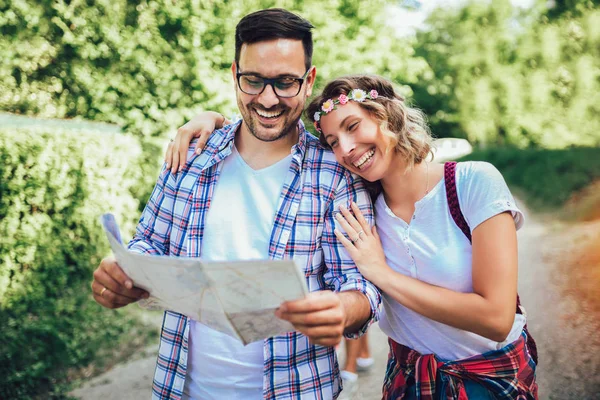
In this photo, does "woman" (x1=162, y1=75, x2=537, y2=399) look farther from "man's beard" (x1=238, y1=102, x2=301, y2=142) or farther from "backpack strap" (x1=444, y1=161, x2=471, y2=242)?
"man's beard" (x1=238, y1=102, x2=301, y2=142)

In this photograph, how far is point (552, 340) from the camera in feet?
16.5

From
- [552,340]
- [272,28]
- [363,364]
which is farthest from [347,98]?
[552,340]

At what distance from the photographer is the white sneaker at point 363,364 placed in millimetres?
4469

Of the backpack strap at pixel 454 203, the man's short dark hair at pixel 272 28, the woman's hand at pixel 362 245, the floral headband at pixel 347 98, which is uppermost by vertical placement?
the man's short dark hair at pixel 272 28

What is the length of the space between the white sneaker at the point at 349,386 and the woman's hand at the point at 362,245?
2.44 metres

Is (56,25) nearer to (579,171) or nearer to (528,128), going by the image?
(579,171)

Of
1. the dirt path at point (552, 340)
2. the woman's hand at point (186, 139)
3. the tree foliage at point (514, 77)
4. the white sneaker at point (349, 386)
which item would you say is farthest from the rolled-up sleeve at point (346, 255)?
the tree foliage at point (514, 77)

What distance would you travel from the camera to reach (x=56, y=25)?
7.21m

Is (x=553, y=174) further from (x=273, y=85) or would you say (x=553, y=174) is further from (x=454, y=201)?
(x=273, y=85)

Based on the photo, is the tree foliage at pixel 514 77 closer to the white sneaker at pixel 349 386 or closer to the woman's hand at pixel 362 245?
the white sneaker at pixel 349 386

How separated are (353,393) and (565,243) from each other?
6.01 meters

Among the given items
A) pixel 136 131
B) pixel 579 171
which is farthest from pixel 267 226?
pixel 579 171

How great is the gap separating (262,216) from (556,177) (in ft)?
38.8

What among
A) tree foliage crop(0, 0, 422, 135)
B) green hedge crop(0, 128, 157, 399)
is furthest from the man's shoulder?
tree foliage crop(0, 0, 422, 135)
